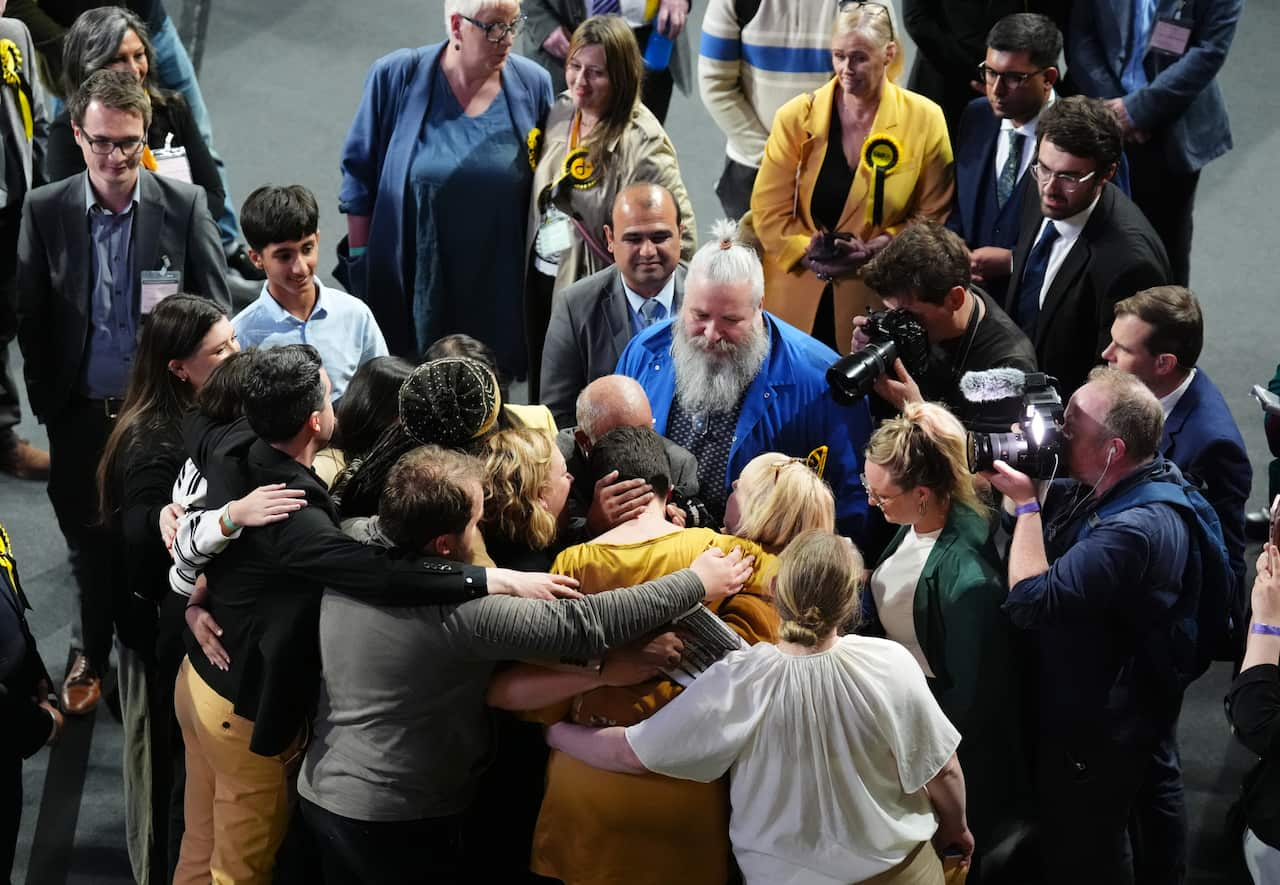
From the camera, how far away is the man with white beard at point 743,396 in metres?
3.70

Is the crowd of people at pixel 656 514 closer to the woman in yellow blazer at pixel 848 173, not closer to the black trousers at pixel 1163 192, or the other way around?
the woman in yellow blazer at pixel 848 173

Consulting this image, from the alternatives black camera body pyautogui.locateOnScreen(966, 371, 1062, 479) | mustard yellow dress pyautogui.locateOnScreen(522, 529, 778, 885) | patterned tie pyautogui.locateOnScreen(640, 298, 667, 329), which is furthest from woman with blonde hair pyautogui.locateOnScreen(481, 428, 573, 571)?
patterned tie pyautogui.locateOnScreen(640, 298, 667, 329)

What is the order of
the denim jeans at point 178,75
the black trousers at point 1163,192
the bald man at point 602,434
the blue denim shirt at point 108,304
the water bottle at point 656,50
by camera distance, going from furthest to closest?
1. the water bottle at point 656,50
2. the black trousers at point 1163,192
3. the denim jeans at point 178,75
4. the blue denim shirt at point 108,304
5. the bald man at point 602,434

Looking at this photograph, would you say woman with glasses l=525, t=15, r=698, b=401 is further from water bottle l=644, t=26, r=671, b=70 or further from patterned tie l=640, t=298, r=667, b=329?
water bottle l=644, t=26, r=671, b=70

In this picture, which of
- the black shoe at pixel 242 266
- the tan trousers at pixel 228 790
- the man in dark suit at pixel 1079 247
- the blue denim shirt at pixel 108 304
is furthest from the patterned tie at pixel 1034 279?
the black shoe at pixel 242 266

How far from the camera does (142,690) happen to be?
3643mm

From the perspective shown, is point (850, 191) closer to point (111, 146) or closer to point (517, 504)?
point (517, 504)

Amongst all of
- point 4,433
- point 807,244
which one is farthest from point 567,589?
point 4,433

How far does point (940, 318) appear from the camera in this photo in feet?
12.7

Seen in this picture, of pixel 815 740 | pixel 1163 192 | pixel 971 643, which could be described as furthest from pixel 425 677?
pixel 1163 192

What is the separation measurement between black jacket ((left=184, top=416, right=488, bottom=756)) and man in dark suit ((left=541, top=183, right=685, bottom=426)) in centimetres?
127

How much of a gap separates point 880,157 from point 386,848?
107 inches

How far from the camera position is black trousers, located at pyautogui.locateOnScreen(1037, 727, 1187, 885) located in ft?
10.7

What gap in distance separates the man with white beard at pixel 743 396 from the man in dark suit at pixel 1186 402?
0.71 m
